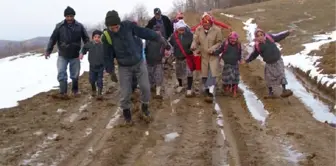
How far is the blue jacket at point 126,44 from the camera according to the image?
7.83 m

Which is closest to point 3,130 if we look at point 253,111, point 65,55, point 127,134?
point 127,134

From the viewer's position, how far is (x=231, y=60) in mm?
10742

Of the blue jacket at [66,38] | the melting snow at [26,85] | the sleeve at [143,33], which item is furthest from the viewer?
the melting snow at [26,85]

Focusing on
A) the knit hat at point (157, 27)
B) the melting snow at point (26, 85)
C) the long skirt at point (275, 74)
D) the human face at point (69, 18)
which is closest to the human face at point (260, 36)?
the long skirt at point (275, 74)

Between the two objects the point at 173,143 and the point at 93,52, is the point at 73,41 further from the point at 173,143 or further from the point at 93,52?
the point at 173,143

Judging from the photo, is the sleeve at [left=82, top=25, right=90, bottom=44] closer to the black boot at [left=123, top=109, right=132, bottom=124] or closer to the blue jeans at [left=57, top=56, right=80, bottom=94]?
the blue jeans at [left=57, top=56, right=80, bottom=94]

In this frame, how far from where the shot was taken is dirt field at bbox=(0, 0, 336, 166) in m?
6.40

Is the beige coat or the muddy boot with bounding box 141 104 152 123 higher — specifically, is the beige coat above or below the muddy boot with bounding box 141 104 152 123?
above

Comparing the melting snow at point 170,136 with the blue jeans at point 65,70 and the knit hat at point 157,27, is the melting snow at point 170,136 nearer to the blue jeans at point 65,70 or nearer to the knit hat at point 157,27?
the blue jeans at point 65,70

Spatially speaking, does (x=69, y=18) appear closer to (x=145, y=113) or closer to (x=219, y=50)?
(x=145, y=113)

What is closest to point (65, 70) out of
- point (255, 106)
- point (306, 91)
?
point (255, 106)

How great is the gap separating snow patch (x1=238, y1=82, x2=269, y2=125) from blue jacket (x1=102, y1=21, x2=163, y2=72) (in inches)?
93.0

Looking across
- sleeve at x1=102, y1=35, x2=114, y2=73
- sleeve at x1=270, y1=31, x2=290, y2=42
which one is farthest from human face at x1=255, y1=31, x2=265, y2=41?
sleeve at x1=102, y1=35, x2=114, y2=73

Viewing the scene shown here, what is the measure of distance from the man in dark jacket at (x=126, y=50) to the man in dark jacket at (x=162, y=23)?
396 centimetres
